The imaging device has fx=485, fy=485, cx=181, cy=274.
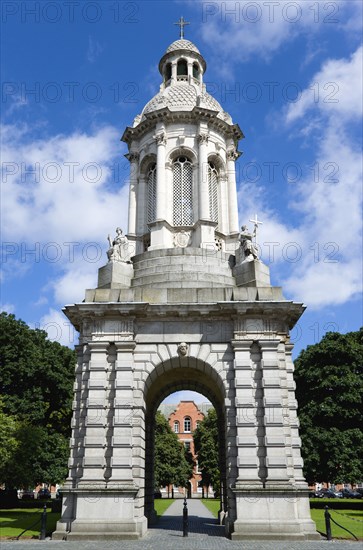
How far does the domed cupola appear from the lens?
95.6 ft

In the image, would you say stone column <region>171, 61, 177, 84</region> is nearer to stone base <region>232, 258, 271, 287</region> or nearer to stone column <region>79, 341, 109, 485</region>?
stone base <region>232, 258, 271, 287</region>

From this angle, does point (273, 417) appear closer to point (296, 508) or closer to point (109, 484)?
point (296, 508)

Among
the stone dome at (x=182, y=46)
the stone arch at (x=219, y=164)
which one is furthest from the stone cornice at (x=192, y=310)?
the stone dome at (x=182, y=46)

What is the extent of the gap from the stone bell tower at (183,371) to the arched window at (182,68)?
9949 millimetres

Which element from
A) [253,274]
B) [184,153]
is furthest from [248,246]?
[184,153]

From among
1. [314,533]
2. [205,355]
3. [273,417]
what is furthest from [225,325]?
[314,533]

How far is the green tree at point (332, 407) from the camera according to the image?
39250 millimetres

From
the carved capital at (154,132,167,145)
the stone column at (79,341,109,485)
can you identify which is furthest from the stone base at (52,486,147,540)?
the carved capital at (154,132,167,145)

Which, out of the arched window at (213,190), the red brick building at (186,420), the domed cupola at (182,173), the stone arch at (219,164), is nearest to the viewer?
the domed cupola at (182,173)

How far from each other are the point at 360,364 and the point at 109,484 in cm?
2982

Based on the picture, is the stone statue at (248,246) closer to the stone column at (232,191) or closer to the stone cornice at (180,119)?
the stone column at (232,191)

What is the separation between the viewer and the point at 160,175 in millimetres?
29703

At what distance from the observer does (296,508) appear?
803 inches

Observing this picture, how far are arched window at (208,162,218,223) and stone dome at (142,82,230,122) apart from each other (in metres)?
3.73
